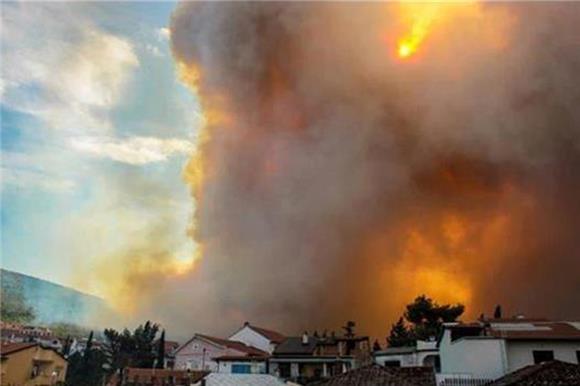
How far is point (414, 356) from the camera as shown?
34094 millimetres

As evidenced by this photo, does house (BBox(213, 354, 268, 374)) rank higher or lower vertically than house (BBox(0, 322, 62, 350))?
lower

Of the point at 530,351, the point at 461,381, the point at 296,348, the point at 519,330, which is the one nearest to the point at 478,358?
the point at 461,381

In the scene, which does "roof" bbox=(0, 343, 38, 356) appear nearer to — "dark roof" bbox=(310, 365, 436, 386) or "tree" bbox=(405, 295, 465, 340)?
"dark roof" bbox=(310, 365, 436, 386)

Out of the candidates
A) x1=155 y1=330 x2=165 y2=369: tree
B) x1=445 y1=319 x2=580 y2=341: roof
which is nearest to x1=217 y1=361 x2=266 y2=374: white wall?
x1=155 y1=330 x2=165 y2=369: tree

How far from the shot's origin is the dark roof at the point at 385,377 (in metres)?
21.9

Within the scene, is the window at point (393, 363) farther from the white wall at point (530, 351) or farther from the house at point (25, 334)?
the house at point (25, 334)

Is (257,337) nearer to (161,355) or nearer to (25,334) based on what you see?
(161,355)

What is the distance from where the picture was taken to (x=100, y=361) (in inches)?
1699

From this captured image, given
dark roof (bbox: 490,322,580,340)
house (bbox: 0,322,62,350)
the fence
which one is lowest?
the fence

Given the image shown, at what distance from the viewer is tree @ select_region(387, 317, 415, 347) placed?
5176 centimetres

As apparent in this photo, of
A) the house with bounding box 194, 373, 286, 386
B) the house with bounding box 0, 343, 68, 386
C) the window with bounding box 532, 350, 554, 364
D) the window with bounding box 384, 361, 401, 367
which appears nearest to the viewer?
the window with bounding box 532, 350, 554, 364

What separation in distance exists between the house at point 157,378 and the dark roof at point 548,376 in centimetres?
2217

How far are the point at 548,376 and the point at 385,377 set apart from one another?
639cm

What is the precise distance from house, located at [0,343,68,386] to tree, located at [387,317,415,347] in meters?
31.6
